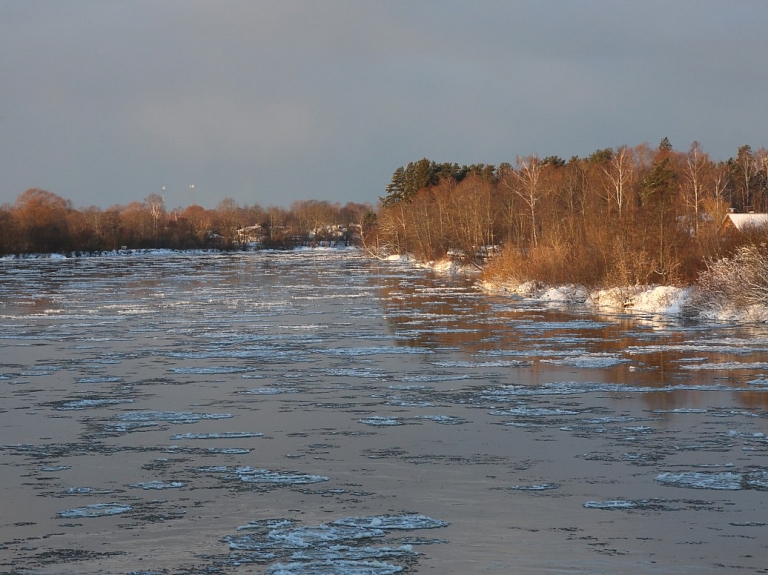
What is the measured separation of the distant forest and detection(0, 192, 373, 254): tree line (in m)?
0.24

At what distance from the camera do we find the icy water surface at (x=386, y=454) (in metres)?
7.25

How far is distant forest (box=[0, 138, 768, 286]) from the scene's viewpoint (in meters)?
32.5

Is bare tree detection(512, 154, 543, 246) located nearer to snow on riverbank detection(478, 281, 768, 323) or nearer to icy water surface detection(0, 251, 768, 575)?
snow on riverbank detection(478, 281, 768, 323)

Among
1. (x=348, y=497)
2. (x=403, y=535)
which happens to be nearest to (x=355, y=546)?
(x=403, y=535)

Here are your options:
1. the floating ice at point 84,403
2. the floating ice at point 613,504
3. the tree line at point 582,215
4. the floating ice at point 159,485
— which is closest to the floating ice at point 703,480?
the floating ice at point 613,504

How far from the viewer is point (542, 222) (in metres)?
51.2

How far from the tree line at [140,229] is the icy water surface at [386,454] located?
86.2 metres

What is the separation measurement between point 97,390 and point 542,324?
13853mm

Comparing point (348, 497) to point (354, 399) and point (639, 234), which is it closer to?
point (354, 399)

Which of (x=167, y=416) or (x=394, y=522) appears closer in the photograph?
(x=394, y=522)

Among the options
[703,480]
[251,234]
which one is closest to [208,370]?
[703,480]

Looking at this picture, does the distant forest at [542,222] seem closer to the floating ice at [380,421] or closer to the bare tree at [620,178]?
the bare tree at [620,178]

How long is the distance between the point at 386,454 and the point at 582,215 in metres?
36.8

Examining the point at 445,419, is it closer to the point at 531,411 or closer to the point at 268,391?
the point at 531,411
